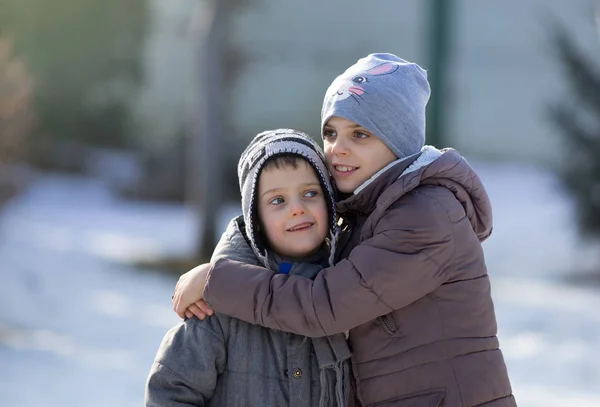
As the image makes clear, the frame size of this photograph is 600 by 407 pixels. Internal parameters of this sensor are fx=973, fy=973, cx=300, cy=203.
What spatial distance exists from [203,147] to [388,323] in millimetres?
7008

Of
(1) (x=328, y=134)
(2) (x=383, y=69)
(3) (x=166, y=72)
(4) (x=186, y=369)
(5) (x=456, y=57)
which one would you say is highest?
(5) (x=456, y=57)

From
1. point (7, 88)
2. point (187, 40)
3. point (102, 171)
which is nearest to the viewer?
point (7, 88)

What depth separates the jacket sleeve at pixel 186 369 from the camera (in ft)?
7.34

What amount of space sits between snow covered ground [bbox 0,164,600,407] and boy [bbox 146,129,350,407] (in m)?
3.21

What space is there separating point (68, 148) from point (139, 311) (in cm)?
689

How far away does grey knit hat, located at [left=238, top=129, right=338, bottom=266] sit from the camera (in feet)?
7.78

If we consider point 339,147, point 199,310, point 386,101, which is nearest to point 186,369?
point 199,310

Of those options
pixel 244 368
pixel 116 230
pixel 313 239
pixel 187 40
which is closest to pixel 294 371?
pixel 244 368

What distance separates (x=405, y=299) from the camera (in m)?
2.27

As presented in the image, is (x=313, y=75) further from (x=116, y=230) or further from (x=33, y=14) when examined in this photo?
(x=116, y=230)

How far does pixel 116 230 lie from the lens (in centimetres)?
1057

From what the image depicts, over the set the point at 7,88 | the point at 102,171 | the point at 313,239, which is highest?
the point at 102,171

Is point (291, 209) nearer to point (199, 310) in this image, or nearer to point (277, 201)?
point (277, 201)

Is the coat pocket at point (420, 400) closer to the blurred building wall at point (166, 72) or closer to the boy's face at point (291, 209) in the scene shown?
the boy's face at point (291, 209)
